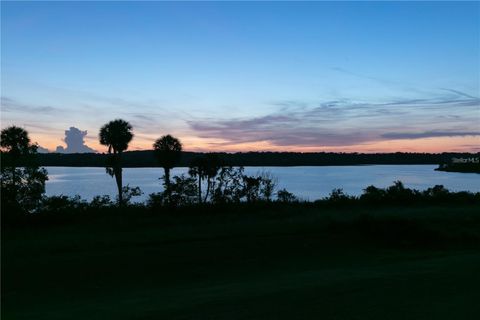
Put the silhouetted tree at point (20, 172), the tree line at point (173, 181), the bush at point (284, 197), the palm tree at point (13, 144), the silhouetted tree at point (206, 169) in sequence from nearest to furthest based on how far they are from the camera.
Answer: the silhouetted tree at point (20, 172), the tree line at point (173, 181), the palm tree at point (13, 144), the silhouetted tree at point (206, 169), the bush at point (284, 197)

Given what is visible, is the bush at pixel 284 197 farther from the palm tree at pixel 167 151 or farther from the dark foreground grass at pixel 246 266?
the palm tree at pixel 167 151

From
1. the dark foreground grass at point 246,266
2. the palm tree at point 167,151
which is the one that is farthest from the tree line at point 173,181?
the palm tree at point 167,151

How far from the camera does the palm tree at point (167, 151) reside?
32.6 meters

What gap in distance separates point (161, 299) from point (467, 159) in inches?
6684

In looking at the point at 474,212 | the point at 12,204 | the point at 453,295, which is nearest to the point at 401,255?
the point at 453,295

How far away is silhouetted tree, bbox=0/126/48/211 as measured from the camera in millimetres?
19969

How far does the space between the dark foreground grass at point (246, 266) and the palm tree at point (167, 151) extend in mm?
12305

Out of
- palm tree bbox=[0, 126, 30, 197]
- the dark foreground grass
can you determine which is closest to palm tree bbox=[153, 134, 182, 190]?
palm tree bbox=[0, 126, 30, 197]

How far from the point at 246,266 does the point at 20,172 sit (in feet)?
49.1

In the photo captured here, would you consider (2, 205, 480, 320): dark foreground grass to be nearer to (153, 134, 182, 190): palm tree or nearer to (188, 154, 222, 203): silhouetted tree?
(188, 154, 222, 203): silhouetted tree

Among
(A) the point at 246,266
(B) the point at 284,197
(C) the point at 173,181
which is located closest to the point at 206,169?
(C) the point at 173,181

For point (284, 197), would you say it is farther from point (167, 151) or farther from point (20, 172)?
point (20, 172)

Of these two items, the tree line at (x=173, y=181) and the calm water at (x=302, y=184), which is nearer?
the tree line at (x=173, y=181)

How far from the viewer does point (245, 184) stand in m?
25.2
